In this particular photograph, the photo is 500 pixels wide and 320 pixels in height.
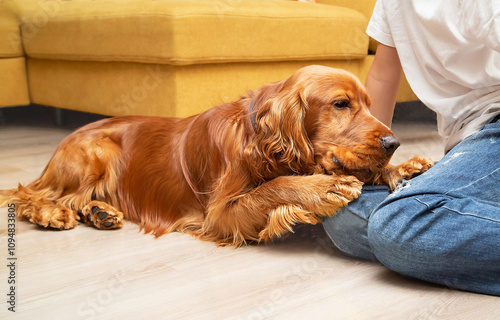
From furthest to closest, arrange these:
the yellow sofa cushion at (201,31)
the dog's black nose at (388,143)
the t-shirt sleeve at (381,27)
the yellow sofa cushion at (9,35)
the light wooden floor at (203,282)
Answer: the yellow sofa cushion at (9,35) < the yellow sofa cushion at (201,31) < the t-shirt sleeve at (381,27) < the dog's black nose at (388,143) < the light wooden floor at (203,282)

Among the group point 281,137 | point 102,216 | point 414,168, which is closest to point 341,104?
point 281,137

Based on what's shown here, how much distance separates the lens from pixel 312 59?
3811mm

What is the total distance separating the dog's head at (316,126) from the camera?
1747mm

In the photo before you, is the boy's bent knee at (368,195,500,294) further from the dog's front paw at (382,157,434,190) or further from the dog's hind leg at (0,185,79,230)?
the dog's hind leg at (0,185,79,230)

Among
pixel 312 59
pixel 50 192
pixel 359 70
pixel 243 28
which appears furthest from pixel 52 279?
pixel 359 70

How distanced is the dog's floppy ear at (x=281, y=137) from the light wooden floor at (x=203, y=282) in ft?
0.98

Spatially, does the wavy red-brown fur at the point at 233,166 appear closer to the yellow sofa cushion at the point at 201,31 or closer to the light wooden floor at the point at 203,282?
the light wooden floor at the point at 203,282

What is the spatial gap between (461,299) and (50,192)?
1.62 metres

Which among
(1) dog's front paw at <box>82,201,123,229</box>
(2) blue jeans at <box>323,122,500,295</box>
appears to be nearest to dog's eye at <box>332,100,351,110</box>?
(2) blue jeans at <box>323,122,500,295</box>

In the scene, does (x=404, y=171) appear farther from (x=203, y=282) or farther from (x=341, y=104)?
(x=203, y=282)

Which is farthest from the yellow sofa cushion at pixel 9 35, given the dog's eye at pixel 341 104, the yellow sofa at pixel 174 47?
the dog's eye at pixel 341 104

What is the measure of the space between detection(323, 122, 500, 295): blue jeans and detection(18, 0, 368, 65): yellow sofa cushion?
1802mm

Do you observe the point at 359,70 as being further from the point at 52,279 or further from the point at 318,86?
the point at 52,279

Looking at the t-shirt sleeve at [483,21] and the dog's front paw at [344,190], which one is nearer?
the t-shirt sleeve at [483,21]
